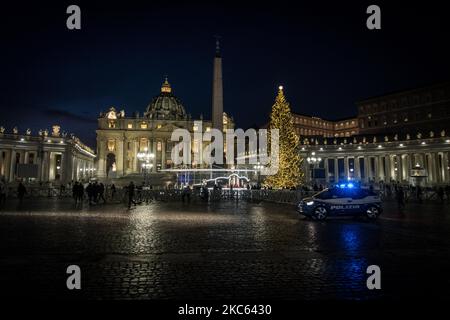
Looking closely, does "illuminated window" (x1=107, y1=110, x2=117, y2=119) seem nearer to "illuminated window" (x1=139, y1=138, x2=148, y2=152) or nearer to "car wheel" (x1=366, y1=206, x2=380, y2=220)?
"illuminated window" (x1=139, y1=138, x2=148, y2=152)

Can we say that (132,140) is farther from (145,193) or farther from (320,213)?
(320,213)

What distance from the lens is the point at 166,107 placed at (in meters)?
125

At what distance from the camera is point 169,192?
3130cm

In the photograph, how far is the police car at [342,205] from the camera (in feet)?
51.9

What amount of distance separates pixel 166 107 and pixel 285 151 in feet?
325

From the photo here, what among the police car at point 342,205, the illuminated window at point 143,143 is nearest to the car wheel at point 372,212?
the police car at point 342,205

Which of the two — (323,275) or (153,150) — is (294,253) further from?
(153,150)

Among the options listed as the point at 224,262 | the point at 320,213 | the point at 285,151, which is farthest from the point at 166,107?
the point at 224,262

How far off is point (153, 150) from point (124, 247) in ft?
325

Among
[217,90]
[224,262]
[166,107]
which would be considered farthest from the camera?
[166,107]

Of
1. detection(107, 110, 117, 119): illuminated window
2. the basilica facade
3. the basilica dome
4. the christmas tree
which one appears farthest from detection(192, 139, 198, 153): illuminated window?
the christmas tree

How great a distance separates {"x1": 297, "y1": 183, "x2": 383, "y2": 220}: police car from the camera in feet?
51.9

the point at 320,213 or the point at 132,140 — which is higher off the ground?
the point at 132,140

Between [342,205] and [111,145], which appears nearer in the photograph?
[342,205]
